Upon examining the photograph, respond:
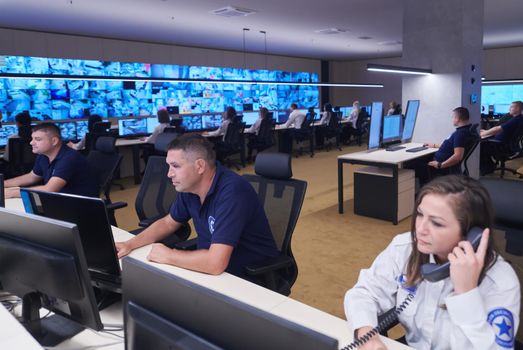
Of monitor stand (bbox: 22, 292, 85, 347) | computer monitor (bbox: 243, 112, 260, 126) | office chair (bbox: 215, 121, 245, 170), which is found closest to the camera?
monitor stand (bbox: 22, 292, 85, 347)

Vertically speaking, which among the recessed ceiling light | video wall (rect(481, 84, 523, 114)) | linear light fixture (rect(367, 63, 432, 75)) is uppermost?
the recessed ceiling light

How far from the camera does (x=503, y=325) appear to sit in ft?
3.70

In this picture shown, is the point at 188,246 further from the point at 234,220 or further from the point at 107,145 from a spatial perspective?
the point at 107,145

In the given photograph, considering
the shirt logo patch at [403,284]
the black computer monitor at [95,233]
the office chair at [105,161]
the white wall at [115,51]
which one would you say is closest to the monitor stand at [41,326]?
the black computer monitor at [95,233]

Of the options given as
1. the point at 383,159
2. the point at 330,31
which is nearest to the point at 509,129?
the point at 383,159

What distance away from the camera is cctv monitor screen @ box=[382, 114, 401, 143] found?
5.48 m

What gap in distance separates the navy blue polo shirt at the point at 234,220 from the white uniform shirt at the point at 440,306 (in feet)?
2.13

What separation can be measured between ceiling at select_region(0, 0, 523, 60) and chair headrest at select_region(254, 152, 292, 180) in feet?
13.0

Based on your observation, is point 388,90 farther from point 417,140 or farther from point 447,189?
point 447,189

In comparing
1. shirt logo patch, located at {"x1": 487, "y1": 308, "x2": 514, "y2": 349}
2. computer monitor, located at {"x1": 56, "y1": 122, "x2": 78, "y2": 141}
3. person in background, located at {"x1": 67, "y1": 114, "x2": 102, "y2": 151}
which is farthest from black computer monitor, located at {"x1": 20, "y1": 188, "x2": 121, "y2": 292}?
computer monitor, located at {"x1": 56, "y1": 122, "x2": 78, "y2": 141}

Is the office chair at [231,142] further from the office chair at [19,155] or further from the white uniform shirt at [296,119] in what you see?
the office chair at [19,155]

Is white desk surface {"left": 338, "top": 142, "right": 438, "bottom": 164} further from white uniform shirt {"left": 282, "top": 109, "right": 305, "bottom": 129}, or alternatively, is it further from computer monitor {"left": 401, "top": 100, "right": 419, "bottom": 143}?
white uniform shirt {"left": 282, "top": 109, "right": 305, "bottom": 129}

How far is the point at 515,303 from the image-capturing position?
1.17m

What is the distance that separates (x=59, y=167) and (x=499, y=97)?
43.0 feet
